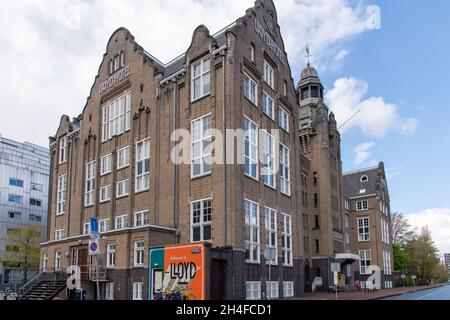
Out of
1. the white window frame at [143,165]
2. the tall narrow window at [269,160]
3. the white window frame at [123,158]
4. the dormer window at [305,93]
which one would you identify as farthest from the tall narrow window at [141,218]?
the dormer window at [305,93]

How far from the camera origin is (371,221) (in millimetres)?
74188

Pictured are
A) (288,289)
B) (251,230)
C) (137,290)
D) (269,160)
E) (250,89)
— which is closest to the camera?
(137,290)

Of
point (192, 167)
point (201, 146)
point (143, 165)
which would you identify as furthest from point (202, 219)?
point (143, 165)

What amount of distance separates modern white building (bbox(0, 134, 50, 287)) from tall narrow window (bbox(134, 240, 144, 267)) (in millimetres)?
48114

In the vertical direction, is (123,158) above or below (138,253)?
above

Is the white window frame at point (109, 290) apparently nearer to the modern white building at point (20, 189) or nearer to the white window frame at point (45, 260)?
the white window frame at point (45, 260)

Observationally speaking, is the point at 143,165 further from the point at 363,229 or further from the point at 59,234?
the point at 363,229

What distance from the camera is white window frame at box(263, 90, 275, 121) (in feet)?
119

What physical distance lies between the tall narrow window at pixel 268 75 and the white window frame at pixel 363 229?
44.9m

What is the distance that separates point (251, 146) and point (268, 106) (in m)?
5.84

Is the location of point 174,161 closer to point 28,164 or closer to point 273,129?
point 273,129

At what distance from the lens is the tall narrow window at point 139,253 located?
29.9m

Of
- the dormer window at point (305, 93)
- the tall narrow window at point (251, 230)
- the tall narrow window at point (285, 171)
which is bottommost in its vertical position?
the tall narrow window at point (251, 230)
